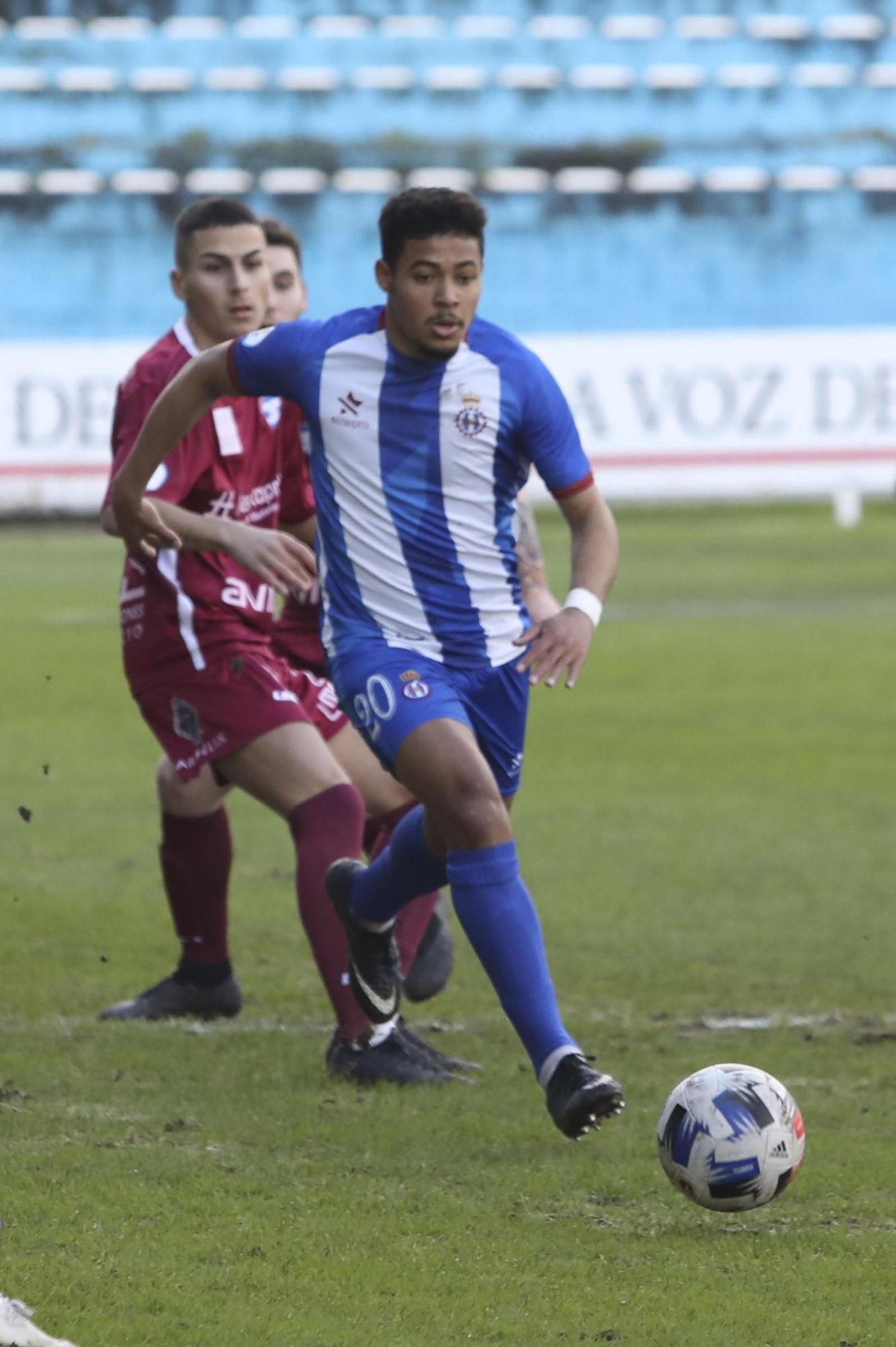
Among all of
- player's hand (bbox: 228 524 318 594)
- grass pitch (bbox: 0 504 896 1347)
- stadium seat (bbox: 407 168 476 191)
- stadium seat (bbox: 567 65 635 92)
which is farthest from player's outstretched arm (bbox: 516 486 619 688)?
stadium seat (bbox: 567 65 635 92)

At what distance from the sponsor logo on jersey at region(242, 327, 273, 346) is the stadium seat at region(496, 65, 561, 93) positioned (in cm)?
2864

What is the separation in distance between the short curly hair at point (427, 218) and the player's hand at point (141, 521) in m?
0.77

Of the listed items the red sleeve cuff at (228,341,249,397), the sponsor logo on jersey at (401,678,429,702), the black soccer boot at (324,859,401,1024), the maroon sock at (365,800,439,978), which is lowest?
the maroon sock at (365,800,439,978)

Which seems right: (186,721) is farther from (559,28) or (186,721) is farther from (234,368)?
(559,28)

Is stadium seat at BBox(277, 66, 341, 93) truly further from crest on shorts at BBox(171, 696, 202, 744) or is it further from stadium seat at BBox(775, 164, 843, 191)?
crest on shorts at BBox(171, 696, 202, 744)

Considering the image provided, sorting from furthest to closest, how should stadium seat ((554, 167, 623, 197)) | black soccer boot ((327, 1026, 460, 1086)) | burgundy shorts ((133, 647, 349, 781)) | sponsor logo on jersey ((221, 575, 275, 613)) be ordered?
stadium seat ((554, 167, 623, 197)) < sponsor logo on jersey ((221, 575, 275, 613)) < burgundy shorts ((133, 647, 349, 781)) < black soccer boot ((327, 1026, 460, 1086))

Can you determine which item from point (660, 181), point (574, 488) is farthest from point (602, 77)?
point (574, 488)

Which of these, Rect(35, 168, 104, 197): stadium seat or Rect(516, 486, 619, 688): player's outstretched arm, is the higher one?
Rect(516, 486, 619, 688): player's outstretched arm

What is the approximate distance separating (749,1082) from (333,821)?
4.77ft

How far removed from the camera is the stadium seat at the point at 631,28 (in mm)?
32688

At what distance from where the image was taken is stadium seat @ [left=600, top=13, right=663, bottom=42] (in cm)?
3269

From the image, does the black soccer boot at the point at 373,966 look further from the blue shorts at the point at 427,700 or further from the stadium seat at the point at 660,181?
the stadium seat at the point at 660,181

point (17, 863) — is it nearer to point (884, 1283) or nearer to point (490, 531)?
point (490, 531)

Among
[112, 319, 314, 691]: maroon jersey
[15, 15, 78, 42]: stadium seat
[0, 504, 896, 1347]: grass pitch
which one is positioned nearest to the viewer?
[0, 504, 896, 1347]: grass pitch
